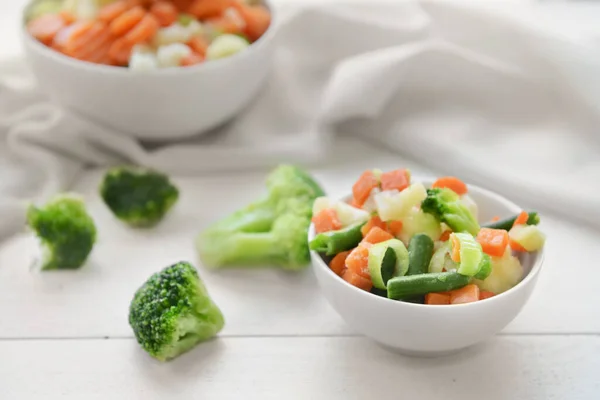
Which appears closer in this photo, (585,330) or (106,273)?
(585,330)

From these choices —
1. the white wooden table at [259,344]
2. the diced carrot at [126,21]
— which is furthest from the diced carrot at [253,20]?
the white wooden table at [259,344]

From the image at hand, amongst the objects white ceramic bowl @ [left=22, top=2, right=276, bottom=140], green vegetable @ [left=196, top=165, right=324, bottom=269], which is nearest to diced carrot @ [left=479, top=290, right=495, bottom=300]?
green vegetable @ [left=196, top=165, right=324, bottom=269]

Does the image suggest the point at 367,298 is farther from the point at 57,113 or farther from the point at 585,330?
the point at 57,113

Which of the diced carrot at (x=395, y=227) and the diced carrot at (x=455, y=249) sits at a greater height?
the diced carrot at (x=455, y=249)

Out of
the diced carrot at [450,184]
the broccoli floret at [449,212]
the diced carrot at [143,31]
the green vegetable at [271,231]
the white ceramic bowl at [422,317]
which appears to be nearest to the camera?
the white ceramic bowl at [422,317]

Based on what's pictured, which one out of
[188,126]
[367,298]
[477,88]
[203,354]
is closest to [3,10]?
[188,126]

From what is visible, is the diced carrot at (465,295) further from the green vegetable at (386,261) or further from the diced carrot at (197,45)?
the diced carrot at (197,45)

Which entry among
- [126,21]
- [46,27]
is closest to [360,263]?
[126,21]

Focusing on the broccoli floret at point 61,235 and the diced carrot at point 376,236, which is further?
the broccoli floret at point 61,235
